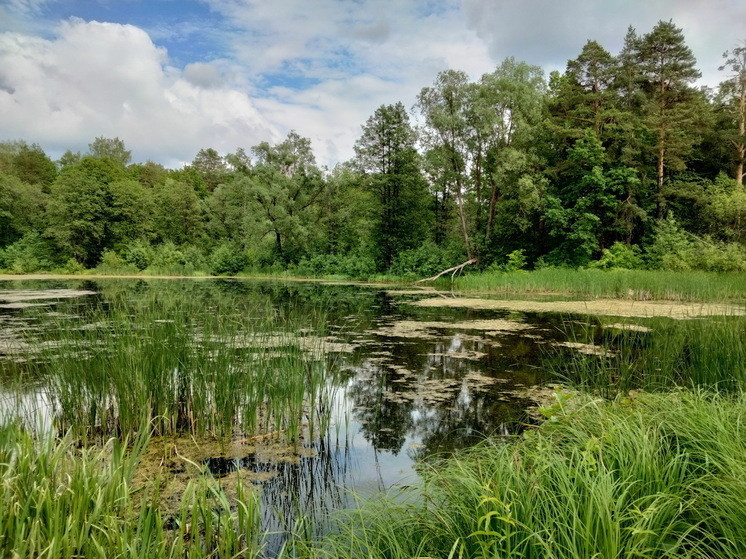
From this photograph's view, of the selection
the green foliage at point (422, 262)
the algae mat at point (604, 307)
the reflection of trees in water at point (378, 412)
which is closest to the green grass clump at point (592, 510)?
the reflection of trees in water at point (378, 412)

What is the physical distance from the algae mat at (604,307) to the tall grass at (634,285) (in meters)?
0.43

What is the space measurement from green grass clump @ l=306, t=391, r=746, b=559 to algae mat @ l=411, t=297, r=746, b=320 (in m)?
7.54

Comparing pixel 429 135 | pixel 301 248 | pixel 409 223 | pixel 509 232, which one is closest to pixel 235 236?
pixel 301 248

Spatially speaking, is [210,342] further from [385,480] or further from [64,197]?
[64,197]

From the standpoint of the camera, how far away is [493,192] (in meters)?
23.6

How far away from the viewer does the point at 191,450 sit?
10.3ft

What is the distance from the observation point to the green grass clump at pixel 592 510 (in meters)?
1.45

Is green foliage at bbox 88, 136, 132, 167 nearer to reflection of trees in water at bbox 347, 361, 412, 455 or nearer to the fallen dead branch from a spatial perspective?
the fallen dead branch

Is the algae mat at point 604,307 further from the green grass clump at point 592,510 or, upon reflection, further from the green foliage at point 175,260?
the green foliage at point 175,260

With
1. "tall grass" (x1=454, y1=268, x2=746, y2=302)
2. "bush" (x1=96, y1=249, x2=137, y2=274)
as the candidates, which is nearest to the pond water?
"tall grass" (x1=454, y1=268, x2=746, y2=302)

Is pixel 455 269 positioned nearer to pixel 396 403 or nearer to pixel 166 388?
pixel 396 403

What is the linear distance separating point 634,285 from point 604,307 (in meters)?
2.49

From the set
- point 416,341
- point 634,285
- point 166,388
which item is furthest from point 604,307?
point 166,388

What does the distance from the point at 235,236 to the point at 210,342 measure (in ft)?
111
